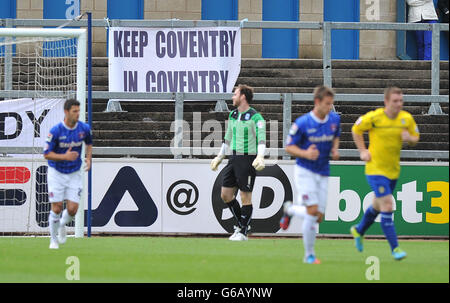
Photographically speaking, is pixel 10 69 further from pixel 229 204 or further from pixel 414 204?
pixel 414 204

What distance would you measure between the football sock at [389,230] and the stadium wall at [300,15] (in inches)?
561

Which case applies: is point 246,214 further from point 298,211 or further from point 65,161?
point 298,211

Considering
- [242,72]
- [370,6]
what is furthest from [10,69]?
[370,6]

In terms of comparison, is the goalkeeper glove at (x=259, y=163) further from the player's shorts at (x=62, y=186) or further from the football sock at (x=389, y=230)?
the football sock at (x=389, y=230)

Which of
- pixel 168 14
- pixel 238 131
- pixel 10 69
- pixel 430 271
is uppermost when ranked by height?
pixel 168 14

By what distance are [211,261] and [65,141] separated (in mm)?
2966

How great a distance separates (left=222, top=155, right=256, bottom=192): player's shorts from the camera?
16656mm

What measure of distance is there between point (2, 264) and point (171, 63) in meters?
7.34

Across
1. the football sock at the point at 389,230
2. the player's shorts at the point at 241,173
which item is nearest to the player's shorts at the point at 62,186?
the player's shorts at the point at 241,173

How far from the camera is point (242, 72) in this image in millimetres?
23422

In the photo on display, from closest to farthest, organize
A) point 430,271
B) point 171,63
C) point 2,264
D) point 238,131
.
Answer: point 430,271 < point 2,264 < point 238,131 < point 171,63

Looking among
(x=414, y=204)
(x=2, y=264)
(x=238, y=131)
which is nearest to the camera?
(x=2, y=264)

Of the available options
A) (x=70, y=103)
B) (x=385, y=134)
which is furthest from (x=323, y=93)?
(x=70, y=103)

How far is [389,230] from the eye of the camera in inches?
505
